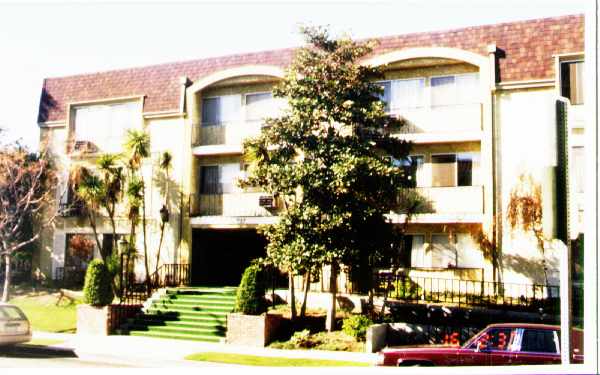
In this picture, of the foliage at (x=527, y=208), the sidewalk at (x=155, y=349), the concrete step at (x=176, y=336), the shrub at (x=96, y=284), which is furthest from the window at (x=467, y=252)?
the shrub at (x=96, y=284)

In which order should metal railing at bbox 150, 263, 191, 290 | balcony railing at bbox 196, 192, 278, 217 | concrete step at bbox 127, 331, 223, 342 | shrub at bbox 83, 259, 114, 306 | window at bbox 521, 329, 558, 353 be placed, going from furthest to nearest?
metal railing at bbox 150, 263, 191, 290
balcony railing at bbox 196, 192, 278, 217
shrub at bbox 83, 259, 114, 306
concrete step at bbox 127, 331, 223, 342
window at bbox 521, 329, 558, 353

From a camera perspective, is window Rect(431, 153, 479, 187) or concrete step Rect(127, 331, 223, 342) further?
window Rect(431, 153, 479, 187)

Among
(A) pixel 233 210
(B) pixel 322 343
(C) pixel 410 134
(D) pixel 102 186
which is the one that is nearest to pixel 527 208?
(C) pixel 410 134

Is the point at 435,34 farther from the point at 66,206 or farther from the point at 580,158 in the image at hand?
the point at 66,206

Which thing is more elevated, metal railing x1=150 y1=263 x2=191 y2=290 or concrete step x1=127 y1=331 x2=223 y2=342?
metal railing x1=150 y1=263 x2=191 y2=290

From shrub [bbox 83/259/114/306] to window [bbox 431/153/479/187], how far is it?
1040cm

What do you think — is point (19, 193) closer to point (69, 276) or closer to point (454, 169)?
point (69, 276)

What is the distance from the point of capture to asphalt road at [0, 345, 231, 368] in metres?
12.3

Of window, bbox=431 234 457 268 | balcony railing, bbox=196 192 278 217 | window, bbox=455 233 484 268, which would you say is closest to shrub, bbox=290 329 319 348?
window, bbox=431 234 457 268

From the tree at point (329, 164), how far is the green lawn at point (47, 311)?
287 inches

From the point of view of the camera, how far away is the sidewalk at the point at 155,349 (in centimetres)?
1348

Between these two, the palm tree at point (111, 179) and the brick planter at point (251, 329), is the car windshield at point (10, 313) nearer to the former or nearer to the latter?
the brick planter at point (251, 329)

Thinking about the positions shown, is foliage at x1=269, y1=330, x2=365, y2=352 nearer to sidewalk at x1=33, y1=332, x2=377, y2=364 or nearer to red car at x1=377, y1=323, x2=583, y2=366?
sidewalk at x1=33, y1=332, x2=377, y2=364

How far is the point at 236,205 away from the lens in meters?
20.9
